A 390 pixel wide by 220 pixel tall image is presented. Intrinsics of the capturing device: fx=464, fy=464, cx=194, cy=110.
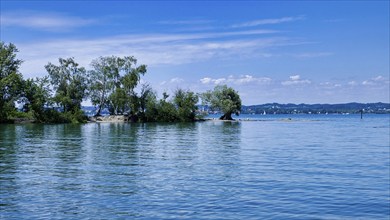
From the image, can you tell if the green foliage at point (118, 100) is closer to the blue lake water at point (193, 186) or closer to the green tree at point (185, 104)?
the green tree at point (185, 104)

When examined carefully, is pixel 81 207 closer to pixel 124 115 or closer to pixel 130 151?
pixel 130 151

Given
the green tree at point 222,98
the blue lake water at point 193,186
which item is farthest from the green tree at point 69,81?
the blue lake water at point 193,186

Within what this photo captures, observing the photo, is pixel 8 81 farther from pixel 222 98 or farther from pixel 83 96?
pixel 222 98

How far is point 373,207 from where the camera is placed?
1858 centimetres

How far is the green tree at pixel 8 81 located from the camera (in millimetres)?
106625

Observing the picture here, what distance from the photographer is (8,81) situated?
106 meters

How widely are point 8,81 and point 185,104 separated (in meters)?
52.5

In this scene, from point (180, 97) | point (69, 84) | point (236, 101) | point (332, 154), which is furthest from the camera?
point (236, 101)

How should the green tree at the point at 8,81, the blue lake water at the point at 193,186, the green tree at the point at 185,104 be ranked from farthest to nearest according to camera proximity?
the green tree at the point at 185,104 → the green tree at the point at 8,81 → the blue lake water at the point at 193,186

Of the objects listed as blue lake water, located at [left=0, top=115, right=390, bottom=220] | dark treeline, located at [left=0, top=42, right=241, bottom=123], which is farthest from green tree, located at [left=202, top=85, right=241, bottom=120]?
blue lake water, located at [left=0, top=115, right=390, bottom=220]

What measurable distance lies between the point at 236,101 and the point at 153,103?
31288mm

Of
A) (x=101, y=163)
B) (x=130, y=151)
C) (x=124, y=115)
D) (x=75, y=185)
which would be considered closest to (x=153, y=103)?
(x=124, y=115)

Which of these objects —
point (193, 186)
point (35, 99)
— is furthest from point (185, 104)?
point (193, 186)

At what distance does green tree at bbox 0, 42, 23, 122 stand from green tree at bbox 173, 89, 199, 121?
4704cm
